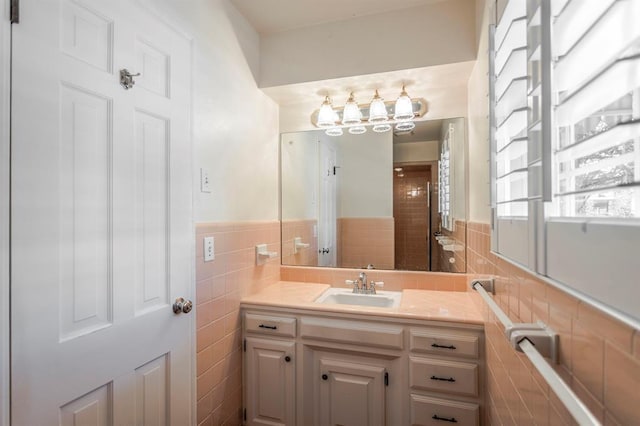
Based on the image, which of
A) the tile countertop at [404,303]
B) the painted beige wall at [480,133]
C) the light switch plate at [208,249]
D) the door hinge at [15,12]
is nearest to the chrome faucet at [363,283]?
the tile countertop at [404,303]

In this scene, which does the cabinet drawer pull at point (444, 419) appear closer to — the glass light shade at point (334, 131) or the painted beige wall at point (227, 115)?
the painted beige wall at point (227, 115)

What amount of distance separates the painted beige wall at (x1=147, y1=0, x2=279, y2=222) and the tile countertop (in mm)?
513

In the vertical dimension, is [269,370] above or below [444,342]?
below

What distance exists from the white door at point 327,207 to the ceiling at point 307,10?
81cm

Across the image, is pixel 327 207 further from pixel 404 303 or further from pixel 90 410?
pixel 90 410

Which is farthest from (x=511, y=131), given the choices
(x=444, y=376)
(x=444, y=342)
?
(x=444, y=376)

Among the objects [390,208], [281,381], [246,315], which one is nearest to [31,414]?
[246,315]

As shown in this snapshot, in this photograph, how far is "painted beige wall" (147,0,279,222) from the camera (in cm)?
144

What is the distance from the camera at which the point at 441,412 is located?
1437 mm

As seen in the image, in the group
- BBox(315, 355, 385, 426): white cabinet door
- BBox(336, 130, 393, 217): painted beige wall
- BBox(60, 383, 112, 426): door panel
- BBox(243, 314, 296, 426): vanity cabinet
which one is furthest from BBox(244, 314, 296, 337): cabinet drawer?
BBox(336, 130, 393, 217): painted beige wall

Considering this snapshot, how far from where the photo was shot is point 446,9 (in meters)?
1.69

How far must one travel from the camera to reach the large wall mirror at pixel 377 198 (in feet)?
6.69

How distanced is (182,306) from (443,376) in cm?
127

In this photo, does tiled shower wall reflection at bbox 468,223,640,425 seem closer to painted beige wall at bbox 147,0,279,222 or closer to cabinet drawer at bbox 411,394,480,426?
cabinet drawer at bbox 411,394,480,426
